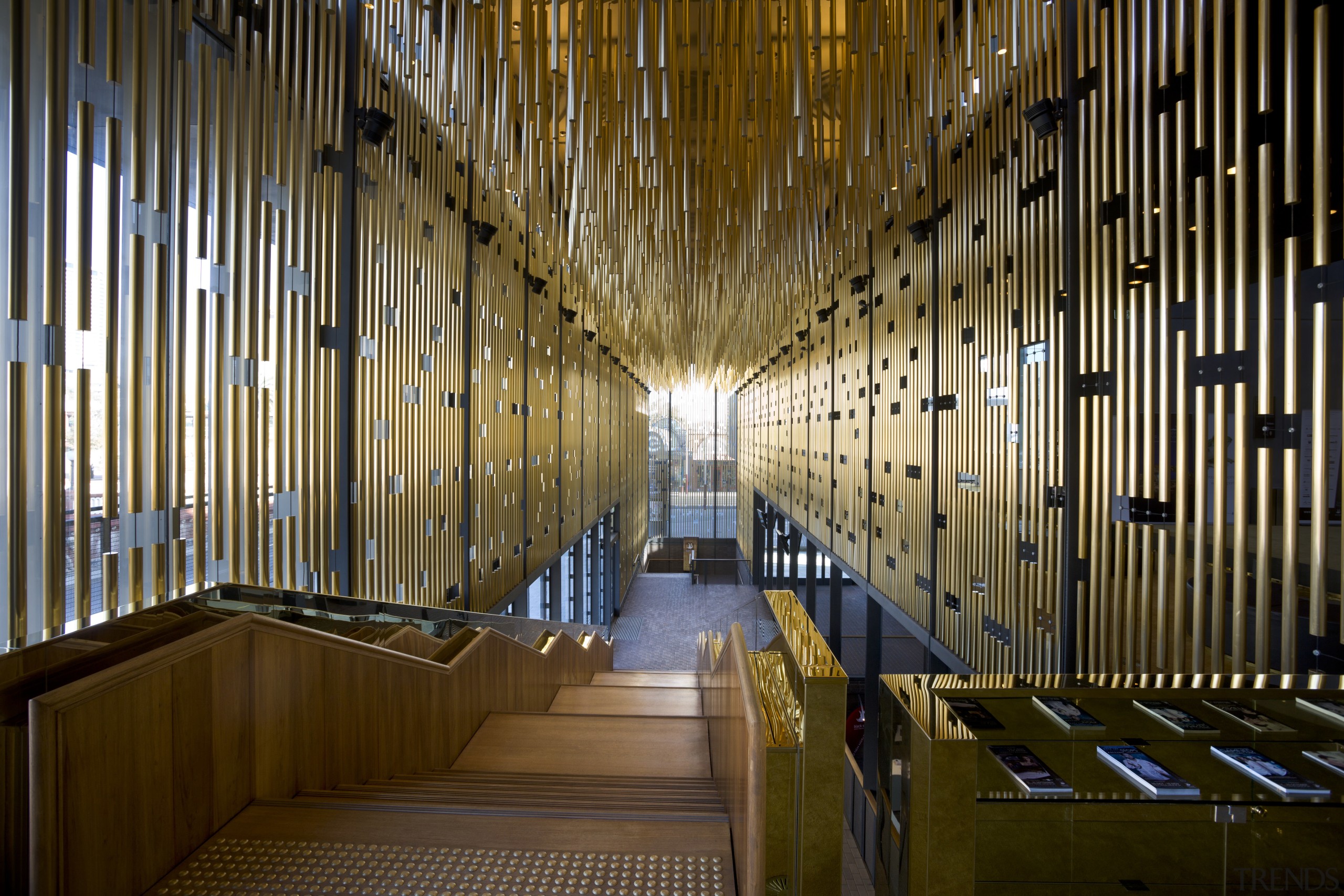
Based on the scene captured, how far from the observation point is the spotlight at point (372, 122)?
4098 mm

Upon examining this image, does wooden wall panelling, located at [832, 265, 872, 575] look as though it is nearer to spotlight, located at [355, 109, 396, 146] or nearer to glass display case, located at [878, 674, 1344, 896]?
spotlight, located at [355, 109, 396, 146]

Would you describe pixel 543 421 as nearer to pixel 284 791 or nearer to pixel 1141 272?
pixel 1141 272

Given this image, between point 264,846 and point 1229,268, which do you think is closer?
point 264,846

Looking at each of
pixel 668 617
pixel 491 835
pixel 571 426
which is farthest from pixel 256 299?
pixel 668 617

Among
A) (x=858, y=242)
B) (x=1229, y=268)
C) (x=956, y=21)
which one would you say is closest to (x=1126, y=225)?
(x=1229, y=268)

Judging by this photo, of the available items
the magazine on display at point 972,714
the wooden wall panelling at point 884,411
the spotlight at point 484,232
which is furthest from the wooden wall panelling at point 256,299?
the wooden wall panelling at point 884,411

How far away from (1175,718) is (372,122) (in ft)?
16.0

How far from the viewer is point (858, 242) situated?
22.3 feet

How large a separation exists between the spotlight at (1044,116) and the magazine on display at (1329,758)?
3.94m

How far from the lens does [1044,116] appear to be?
429 cm

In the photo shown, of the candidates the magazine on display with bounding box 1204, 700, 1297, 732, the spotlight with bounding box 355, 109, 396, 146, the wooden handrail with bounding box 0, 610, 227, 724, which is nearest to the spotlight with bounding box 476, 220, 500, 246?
the spotlight with bounding box 355, 109, 396, 146

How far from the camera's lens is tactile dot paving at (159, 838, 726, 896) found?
4.82 ft

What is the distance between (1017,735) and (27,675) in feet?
7.93

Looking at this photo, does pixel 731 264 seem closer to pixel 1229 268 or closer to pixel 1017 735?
pixel 1229 268
